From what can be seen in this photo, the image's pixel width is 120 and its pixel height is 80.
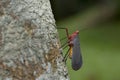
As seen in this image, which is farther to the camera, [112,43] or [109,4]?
[109,4]

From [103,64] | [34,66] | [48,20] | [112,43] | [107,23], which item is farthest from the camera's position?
[107,23]

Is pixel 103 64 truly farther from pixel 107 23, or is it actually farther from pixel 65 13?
pixel 65 13

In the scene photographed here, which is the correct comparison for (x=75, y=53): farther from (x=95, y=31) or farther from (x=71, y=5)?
(x=71, y=5)

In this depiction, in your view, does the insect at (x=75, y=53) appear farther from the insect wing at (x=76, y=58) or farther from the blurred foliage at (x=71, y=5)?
the blurred foliage at (x=71, y=5)

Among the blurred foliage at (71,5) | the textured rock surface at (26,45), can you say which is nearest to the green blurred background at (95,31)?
the blurred foliage at (71,5)

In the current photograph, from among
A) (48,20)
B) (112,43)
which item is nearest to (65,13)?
(112,43)

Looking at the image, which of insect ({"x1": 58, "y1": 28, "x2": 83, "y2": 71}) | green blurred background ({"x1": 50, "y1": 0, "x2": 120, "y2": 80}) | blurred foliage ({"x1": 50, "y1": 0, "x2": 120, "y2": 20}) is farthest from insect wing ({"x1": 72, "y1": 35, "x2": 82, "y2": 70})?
blurred foliage ({"x1": 50, "y1": 0, "x2": 120, "y2": 20})
